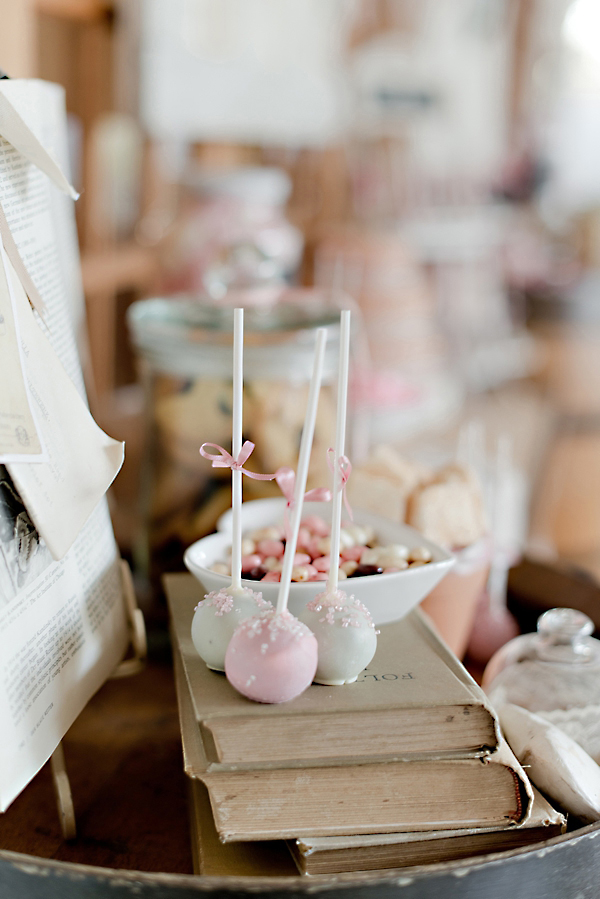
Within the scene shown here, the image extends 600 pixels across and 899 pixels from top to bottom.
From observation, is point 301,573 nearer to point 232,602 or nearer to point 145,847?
point 232,602

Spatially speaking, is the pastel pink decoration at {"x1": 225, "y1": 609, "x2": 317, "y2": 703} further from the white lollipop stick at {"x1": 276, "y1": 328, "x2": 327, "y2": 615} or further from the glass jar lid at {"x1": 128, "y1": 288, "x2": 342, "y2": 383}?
the glass jar lid at {"x1": 128, "y1": 288, "x2": 342, "y2": 383}

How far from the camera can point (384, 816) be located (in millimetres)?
348

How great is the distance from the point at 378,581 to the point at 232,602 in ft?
0.26

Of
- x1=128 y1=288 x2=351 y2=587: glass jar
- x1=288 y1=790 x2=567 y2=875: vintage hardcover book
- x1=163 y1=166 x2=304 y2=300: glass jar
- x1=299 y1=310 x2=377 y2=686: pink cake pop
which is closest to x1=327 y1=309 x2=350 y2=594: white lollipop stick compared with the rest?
x1=299 y1=310 x2=377 y2=686: pink cake pop

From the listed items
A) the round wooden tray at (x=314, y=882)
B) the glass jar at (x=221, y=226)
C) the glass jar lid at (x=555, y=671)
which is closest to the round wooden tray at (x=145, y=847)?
the round wooden tray at (x=314, y=882)

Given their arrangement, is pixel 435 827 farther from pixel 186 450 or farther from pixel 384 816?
pixel 186 450

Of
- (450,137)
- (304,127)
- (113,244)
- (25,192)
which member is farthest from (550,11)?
(25,192)

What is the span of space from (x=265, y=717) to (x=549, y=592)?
0.42 m

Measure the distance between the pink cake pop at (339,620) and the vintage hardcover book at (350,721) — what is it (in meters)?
0.01

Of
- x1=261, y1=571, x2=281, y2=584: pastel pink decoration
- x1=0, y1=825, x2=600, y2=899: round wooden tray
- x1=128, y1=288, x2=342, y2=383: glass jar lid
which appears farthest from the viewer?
x1=128, y1=288, x2=342, y2=383: glass jar lid

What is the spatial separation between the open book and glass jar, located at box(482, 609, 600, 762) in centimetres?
22

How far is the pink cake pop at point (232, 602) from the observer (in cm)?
36

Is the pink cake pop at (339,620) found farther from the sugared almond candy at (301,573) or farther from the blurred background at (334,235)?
the blurred background at (334,235)

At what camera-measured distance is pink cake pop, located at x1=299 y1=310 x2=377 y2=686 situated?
0.35 metres
